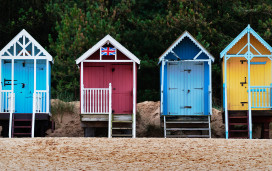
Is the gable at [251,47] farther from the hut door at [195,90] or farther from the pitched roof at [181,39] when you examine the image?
the hut door at [195,90]

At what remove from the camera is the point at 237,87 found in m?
24.3

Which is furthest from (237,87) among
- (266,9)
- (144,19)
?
(144,19)

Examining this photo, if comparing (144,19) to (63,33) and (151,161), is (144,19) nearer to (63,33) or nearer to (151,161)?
(63,33)

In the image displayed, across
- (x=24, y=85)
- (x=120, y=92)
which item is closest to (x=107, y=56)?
(x=120, y=92)

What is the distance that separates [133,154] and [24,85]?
31.1 ft

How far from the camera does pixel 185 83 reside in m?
24.2

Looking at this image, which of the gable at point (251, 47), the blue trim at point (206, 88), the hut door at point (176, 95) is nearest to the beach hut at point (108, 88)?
the hut door at point (176, 95)

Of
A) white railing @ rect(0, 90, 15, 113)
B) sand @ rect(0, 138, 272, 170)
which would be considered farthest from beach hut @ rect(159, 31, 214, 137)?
white railing @ rect(0, 90, 15, 113)

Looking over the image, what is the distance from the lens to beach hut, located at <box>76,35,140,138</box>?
23.4 meters

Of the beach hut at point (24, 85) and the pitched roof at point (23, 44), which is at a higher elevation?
the pitched roof at point (23, 44)

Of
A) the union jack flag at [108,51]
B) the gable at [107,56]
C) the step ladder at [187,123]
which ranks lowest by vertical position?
the step ladder at [187,123]

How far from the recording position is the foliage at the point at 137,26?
3281cm

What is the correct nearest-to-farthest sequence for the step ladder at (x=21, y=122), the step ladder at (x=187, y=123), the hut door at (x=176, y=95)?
the step ladder at (x=21, y=122), the step ladder at (x=187, y=123), the hut door at (x=176, y=95)

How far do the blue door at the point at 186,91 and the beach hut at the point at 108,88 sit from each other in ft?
5.08
